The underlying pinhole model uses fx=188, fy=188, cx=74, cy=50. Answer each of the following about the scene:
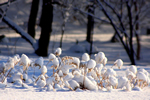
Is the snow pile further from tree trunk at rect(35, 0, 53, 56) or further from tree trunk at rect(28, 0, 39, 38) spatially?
tree trunk at rect(28, 0, 39, 38)

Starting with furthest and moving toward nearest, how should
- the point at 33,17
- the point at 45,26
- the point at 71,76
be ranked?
1. the point at 33,17
2. the point at 45,26
3. the point at 71,76

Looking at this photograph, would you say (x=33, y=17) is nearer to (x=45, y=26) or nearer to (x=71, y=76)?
(x=45, y=26)

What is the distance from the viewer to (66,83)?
1990 mm

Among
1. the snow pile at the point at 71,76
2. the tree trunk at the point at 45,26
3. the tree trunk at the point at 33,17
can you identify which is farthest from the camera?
the tree trunk at the point at 33,17

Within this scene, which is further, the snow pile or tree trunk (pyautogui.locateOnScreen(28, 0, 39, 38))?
tree trunk (pyautogui.locateOnScreen(28, 0, 39, 38))

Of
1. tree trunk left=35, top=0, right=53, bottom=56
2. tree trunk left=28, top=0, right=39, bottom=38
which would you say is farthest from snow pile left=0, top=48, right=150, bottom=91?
tree trunk left=28, top=0, right=39, bottom=38

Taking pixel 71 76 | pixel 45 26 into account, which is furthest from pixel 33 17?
pixel 71 76

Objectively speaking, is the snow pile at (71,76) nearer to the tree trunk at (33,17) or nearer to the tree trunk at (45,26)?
the tree trunk at (45,26)

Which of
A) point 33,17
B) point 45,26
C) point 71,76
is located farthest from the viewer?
point 33,17

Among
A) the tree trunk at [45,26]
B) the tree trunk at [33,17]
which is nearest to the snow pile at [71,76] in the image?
the tree trunk at [45,26]

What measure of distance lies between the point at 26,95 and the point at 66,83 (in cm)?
48

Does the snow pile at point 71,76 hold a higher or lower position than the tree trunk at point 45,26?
lower

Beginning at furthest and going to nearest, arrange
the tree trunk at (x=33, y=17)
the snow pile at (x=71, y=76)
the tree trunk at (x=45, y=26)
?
the tree trunk at (x=33, y=17) → the tree trunk at (x=45, y=26) → the snow pile at (x=71, y=76)

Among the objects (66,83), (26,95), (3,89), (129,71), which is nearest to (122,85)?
(129,71)
